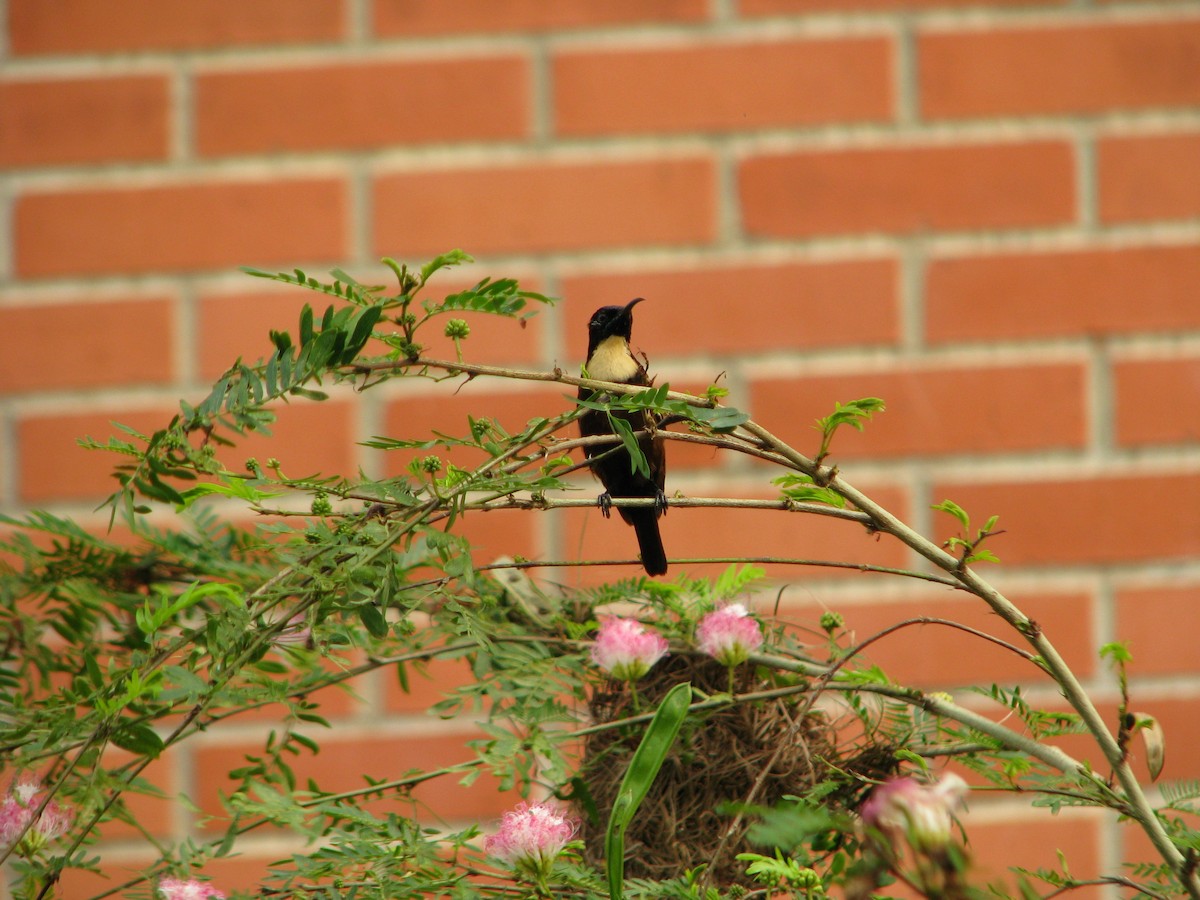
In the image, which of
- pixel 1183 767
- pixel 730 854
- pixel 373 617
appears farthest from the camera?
pixel 1183 767

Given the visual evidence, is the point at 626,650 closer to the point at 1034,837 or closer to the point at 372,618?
the point at 372,618

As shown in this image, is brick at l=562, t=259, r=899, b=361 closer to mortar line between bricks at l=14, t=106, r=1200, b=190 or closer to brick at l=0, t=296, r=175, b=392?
mortar line between bricks at l=14, t=106, r=1200, b=190

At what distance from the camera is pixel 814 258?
1.47m

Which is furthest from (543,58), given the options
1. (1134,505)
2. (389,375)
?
(389,375)

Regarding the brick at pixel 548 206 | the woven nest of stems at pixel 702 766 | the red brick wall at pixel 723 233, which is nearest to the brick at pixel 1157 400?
the red brick wall at pixel 723 233

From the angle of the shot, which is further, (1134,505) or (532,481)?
(1134,505)

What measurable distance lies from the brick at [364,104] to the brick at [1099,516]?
2.37 feet

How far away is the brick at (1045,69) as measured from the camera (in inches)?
57.4

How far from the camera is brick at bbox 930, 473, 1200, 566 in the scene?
1.43m

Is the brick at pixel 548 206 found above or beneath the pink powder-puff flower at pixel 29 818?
above

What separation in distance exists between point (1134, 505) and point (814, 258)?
1.56ft

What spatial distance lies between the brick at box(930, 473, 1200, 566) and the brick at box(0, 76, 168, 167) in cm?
105

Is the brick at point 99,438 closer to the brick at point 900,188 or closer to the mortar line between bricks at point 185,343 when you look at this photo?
the mortar line between bricks at point 185,343

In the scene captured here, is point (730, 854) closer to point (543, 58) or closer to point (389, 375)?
point (389, 375)
